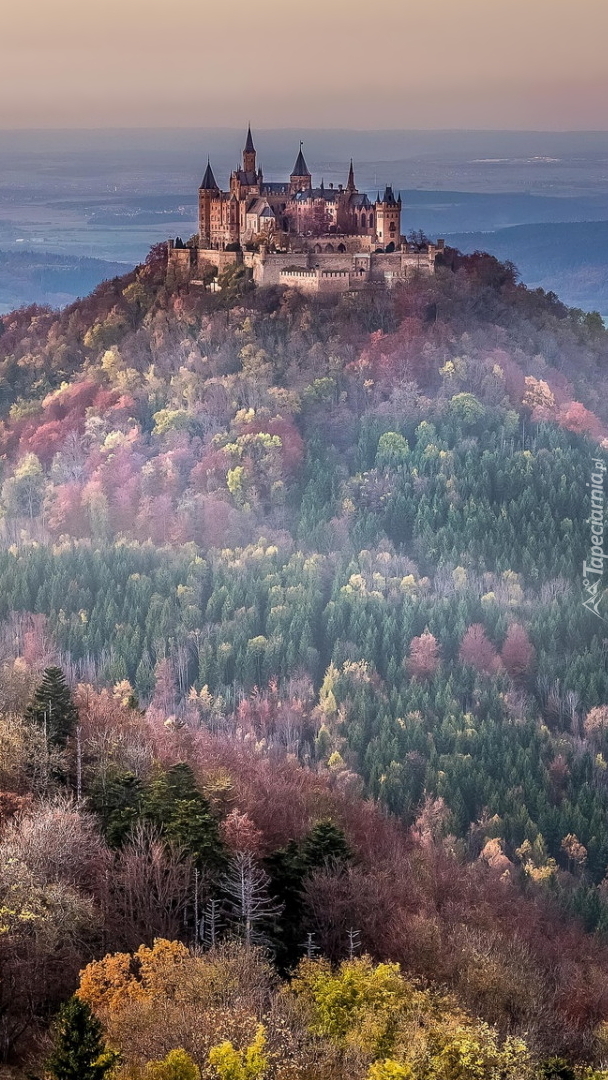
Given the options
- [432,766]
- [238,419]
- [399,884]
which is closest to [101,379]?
[238,419]

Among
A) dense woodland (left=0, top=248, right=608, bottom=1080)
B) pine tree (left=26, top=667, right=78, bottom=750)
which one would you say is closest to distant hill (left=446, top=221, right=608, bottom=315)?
dense woodland (left=0, top=248, right=608, bottom=1080)

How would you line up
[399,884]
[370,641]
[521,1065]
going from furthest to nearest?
[370,641], [399,884], [521,1065]

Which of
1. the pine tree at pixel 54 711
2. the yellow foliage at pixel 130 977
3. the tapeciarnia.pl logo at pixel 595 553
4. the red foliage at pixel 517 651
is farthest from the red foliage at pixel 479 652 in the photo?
the yellow foliage at pixel 130 977

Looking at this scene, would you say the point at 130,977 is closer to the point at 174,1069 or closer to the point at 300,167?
the point at 174,1069

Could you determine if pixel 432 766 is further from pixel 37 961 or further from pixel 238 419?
pixel 37 961

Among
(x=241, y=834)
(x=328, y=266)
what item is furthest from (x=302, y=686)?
(x=241, y=834)

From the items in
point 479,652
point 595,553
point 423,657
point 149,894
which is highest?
point 149,894

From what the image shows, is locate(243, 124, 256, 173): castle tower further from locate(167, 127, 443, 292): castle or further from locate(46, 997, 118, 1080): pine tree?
locate(46, 997, 118, 1080): pine tree
